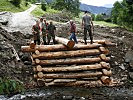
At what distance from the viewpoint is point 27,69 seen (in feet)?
80.9

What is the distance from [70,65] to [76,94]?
385 cm

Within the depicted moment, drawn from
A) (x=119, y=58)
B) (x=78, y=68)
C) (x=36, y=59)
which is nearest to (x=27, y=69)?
(x=36, y=59)

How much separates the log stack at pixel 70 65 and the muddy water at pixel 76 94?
792mm

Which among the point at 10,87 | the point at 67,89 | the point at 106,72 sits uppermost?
the point at 106,72

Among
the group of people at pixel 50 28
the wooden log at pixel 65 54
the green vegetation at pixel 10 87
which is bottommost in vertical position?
the green vegetation at pixel 10 87

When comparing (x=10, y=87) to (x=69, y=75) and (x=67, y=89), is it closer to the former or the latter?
(x=67, y=89)

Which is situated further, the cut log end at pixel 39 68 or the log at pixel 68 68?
the log at pixel 68 68

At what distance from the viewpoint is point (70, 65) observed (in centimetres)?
2436

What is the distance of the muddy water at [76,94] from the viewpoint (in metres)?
19.9

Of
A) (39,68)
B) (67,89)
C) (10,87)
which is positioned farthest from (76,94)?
(10,87)

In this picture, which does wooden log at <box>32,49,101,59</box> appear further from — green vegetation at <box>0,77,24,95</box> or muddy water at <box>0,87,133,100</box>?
green vegetation at <box>0,77,24,95</box>

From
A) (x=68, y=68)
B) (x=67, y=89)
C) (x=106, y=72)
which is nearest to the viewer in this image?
(x=67, y=89)

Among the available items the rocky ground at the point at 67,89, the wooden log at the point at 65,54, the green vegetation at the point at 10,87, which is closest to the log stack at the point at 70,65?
the wooden log at the point at 65,54

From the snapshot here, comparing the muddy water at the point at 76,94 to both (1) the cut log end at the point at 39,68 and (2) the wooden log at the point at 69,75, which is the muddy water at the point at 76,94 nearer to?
(2) the wooden log at the point at 69,75
